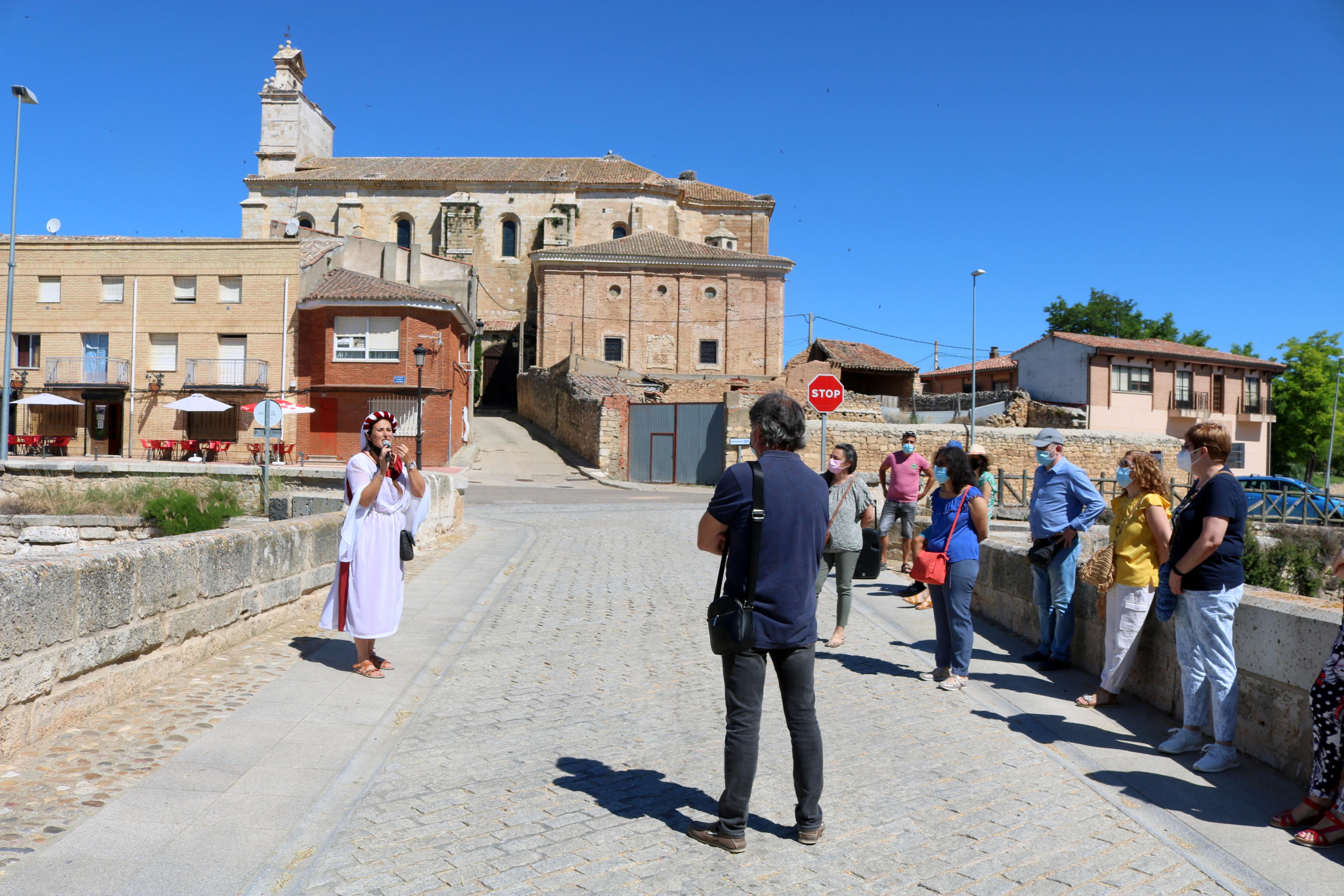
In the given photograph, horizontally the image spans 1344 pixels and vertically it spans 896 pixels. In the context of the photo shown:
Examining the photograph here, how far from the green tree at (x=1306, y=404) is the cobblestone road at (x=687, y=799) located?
5956cm

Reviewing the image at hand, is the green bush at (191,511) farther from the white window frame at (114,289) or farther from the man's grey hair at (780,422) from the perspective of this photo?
the white window frame at (114,289)

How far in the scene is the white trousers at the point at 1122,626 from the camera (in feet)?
18.8

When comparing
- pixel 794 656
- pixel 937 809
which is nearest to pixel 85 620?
pixel 794 656

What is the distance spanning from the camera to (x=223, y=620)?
21.3 feet

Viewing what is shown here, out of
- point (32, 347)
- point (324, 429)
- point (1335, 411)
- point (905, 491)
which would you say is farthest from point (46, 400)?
point (1335, 411)

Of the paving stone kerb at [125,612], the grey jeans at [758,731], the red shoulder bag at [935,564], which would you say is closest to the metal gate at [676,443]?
the paving stone kerb at [125,612]

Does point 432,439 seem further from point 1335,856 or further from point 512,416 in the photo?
point 1335,856

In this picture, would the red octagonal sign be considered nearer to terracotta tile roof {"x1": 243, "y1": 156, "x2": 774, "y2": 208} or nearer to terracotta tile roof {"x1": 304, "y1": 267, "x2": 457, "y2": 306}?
terracotta tile roof {"x1": 304, "y1": 267, "x2": 457, "y2": 306}

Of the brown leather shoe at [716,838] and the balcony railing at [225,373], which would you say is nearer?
the brown leather shoe at [716,838]

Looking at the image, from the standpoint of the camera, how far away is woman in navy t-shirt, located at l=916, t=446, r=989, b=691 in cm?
634

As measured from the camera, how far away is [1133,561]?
567 centimetres

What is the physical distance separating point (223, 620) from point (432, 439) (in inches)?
1111

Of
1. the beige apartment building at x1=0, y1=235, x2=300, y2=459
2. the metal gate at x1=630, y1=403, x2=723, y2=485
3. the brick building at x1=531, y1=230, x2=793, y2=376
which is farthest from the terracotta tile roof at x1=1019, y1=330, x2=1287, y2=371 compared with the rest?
the beige apartment building at x1=0, y1=235, x2=300, y2=459

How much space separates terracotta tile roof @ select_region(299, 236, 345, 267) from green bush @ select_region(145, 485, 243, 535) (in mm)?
21155
